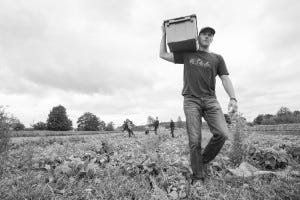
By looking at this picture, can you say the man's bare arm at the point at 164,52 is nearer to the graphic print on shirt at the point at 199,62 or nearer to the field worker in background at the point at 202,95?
the field worker in background at the point at 202,95

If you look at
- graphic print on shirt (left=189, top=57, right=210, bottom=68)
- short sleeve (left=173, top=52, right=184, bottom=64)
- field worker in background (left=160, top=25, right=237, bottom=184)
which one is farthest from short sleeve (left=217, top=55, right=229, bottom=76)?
short sleeve (left=173, top=52, right=184, bottom=64)

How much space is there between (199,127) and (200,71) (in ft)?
2.95

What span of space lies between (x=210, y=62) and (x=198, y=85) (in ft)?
1.53

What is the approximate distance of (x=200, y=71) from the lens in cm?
345

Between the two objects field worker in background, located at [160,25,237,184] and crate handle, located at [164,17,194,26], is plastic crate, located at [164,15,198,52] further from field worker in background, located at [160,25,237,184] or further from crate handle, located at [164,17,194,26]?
field worker in background, located at [160,25,237,184]

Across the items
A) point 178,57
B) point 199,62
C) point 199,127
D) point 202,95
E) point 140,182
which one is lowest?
point 140,182

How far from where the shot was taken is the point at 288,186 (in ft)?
8.86

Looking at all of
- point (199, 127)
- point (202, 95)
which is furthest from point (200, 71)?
point (199, 127)

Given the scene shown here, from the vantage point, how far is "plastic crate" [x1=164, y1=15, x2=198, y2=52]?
11.2 ft

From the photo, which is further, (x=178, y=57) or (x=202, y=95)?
(x=178, y=57)

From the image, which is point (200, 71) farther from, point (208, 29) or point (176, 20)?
point (176, 20)

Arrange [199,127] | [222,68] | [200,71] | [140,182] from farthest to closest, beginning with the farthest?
1. [222,68]
2. [200,71]
3. [199,127]
4. [140,182]

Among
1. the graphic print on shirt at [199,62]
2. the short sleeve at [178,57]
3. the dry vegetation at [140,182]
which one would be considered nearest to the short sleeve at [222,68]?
the graphic print on shirt at [199,62]

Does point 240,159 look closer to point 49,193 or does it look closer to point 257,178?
point 257,178
